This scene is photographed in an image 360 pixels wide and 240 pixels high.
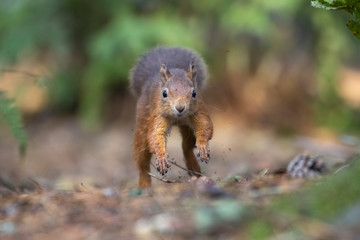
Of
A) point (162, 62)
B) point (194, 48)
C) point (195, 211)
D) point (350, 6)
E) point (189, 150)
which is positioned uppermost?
point (194, 48)

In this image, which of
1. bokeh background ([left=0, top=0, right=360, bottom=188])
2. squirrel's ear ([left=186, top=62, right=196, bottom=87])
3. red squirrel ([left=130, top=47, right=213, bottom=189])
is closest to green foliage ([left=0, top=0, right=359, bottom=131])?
bokeh background ([left=0, top=0, right=360, bottom=188])

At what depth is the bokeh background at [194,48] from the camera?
10078 mm

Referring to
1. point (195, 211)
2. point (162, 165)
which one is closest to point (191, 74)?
point (162, 165)

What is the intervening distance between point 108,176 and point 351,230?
5794 millimetres

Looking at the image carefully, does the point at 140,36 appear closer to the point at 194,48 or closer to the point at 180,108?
the point at 194,48

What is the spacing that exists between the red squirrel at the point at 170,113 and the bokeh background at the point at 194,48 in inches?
152

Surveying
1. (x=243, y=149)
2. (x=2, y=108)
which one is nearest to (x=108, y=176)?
(x=243, y=149)

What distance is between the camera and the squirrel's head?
16.0 ft

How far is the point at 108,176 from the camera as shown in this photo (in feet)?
27.1

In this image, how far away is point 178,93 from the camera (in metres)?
4.95

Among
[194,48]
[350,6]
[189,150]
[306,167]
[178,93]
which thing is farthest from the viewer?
[194,48]

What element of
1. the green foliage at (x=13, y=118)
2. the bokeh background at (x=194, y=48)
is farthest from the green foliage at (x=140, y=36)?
the green foliage at (x=13, y=118)

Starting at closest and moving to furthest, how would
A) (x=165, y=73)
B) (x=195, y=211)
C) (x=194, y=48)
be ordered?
(x=195, y=211)
(x=165, y=73)
(x=194, y=48)

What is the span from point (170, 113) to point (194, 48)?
202 inches
